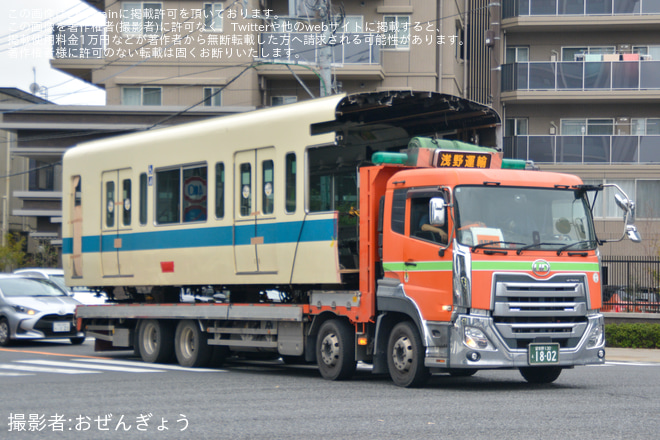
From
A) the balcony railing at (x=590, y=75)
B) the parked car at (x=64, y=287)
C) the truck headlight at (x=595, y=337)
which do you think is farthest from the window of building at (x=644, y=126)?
the truck headlight at (x=595, y=337)

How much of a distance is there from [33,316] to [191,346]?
6648mm

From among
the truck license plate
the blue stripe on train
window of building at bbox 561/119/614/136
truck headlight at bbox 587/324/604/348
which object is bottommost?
the truck license plate

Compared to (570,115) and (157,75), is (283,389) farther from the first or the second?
(570,115)

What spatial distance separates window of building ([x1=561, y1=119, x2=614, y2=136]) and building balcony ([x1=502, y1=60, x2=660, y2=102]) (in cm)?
144

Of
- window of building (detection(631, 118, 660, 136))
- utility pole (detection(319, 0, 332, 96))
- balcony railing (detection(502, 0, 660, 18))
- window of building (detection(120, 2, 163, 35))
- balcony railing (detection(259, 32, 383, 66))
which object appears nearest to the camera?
utility pole (detection(319, 0, 332, 96))

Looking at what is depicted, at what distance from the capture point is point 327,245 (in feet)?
45.0

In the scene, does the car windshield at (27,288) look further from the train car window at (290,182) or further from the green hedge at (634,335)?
the green hedge at (634,335)

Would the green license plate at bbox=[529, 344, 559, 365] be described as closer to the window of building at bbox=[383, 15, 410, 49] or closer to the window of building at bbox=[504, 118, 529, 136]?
the window of building at bbox=[383, 15, 410, 49]

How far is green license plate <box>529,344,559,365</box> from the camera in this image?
40.1 ft

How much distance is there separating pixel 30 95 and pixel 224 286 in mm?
45725

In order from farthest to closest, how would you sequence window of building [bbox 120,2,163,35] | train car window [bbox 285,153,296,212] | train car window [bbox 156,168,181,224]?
window of building [bbox 120,2,163,35] < train car window [bbox 156,168,181,224] < train car window [bbox 285,153,296,212]

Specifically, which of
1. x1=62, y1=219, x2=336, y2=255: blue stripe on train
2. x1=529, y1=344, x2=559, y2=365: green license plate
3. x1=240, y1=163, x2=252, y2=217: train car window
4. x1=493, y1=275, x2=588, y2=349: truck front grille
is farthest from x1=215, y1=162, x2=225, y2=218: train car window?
x1=529, y1=344, x2=559, y2=365: green license plate

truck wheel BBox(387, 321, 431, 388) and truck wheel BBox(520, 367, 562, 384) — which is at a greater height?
truck wheel BBox(387, 321, 431, 388)

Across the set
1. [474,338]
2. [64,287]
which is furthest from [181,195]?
[64,287]
